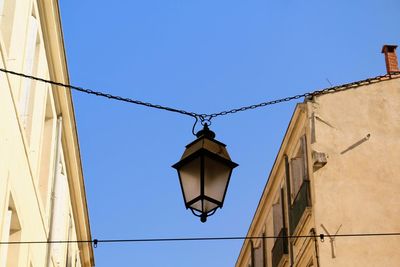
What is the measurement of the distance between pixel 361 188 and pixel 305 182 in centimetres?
151

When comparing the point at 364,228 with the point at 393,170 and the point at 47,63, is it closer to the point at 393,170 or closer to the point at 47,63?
the point at 393,170

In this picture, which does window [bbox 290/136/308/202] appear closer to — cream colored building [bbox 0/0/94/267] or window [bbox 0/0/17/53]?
cream colored building [bbox 0/0/94/267]

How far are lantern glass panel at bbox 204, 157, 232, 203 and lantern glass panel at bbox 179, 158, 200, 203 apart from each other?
0.08 m

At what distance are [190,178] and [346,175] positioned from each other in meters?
15.4

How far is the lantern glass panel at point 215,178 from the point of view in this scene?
28.9 feet

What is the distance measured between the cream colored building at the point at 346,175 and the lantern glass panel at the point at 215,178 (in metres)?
13.7

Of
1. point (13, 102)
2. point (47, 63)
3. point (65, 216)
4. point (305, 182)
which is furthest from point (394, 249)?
point (13, 102)

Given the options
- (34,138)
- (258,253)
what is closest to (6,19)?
(34,138)

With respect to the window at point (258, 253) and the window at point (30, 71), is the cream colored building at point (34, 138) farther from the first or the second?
the window at point (258, 253)

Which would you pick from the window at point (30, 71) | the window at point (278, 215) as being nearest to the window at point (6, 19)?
the window at point (30, 71)

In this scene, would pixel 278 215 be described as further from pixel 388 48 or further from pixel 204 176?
pixel 204 176

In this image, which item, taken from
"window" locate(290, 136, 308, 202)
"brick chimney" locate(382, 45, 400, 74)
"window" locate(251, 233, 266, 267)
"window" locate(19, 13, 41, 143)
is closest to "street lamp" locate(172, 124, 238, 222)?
"window" locate(19, 13, 41, 143)

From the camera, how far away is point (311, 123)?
24.1m

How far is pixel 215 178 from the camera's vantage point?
29.3 ft
